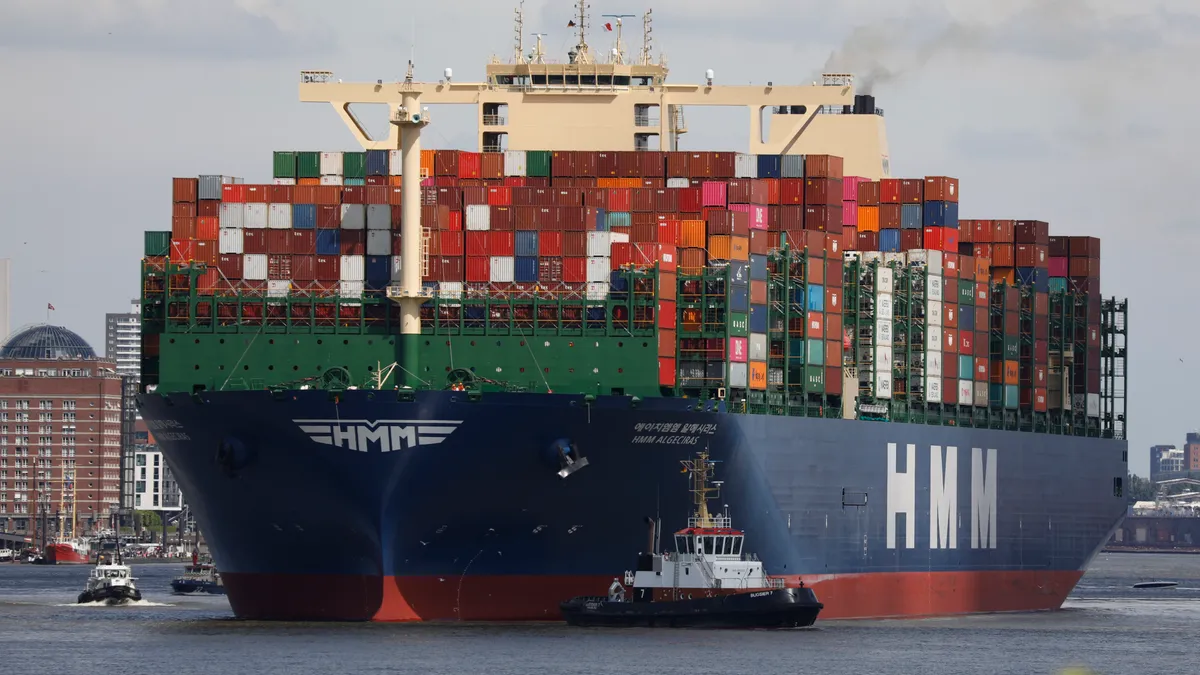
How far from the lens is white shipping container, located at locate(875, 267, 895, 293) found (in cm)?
7986

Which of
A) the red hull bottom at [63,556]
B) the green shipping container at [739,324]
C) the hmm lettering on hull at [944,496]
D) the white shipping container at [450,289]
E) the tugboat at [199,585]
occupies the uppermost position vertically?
the white shipping container at [450,289]

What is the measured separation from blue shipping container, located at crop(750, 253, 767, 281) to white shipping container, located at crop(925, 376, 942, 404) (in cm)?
1110

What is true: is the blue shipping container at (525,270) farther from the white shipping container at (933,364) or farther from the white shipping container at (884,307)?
the white shipping container at (933,364)

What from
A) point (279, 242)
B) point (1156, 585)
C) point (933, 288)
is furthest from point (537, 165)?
point (1156, 585)

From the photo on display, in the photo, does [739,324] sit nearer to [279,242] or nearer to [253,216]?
[279,242]

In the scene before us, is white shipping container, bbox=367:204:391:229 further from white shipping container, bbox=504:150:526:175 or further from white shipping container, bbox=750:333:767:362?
white shipping container, bbox=750:333:767:362

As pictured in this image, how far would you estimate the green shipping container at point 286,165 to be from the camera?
73500 millimetres

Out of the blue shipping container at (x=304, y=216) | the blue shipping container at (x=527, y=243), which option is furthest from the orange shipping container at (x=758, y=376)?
the blue shipping container at (x=304, y=216)

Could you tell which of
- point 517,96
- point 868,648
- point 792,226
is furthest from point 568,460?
point 517,96

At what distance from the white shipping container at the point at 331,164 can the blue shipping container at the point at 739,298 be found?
12102 millimetres

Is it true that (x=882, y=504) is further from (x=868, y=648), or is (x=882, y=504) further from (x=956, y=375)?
(x=868, y=648)

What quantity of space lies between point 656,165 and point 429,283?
10.2m

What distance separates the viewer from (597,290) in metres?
68.4

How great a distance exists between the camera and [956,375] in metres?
84.5
